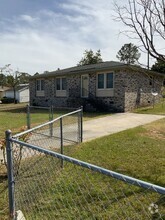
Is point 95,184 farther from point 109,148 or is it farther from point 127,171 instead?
point 109,148

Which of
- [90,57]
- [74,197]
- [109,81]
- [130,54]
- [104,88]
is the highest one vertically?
[90,57]

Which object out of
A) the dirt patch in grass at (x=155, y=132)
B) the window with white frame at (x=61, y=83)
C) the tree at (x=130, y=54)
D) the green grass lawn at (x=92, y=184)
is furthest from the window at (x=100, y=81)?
the green grass lawn at (x=92, y=184)

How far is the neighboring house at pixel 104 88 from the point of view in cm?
1809

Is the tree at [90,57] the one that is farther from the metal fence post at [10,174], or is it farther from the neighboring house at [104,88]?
the metal fence post at [10,174]

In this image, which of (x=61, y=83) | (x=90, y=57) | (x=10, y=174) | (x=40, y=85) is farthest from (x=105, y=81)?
(x=90, y=57)

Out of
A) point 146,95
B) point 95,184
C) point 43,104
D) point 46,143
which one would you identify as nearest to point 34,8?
point 46,143

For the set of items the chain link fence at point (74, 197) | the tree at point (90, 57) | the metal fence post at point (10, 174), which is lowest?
the chain link fence at point (74, 197)

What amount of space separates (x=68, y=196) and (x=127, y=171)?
1644 millimetres

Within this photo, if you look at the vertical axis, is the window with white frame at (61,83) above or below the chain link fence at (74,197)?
above

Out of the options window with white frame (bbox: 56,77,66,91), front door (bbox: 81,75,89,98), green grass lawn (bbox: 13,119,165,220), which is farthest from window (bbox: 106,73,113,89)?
green grass lawn (bbox: 13,119,165,220)

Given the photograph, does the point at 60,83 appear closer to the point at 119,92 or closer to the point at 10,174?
the point at 119,92

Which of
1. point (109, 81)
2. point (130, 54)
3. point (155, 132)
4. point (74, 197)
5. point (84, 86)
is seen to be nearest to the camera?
point (74, 197)

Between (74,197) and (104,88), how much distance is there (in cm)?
1568

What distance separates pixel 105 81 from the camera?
1909cm
